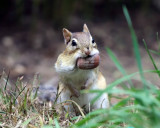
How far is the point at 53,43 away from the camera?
368 inches

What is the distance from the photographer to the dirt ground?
27.8ft

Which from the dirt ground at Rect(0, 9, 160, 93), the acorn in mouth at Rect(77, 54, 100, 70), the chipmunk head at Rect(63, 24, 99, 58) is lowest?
the acorn in mouth at Rect(77, 54, 100, 70)

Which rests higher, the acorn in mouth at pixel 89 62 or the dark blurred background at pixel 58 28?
the dark blurred background at pixel 58 28

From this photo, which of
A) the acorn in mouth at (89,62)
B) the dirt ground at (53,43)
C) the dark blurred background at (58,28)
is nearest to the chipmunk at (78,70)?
the acorn in mouth at (89,62)

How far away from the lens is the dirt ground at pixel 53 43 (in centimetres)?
846

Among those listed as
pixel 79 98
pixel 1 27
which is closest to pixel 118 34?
pixel 1 27

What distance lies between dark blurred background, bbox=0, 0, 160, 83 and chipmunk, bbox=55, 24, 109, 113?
4.22 m

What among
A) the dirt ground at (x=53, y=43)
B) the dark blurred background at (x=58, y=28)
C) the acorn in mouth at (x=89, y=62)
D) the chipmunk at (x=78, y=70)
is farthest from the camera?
the dark blurred background at (x=58, y=28)

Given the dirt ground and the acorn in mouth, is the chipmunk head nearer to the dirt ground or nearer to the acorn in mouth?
the acorn in mouth

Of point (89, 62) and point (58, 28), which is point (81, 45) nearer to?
point (89, 62)

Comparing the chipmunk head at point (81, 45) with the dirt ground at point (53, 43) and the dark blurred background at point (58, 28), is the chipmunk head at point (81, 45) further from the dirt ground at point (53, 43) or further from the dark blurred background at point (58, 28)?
the dark blurred background at point (58, 28)

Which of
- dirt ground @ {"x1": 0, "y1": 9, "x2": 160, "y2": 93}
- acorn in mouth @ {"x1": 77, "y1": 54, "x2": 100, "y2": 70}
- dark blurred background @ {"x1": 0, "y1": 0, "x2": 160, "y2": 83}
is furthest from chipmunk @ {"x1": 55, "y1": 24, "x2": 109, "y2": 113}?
dark blurred background @ {"x1": 0, "y1": 0, "x2": 160, "y2": 83}

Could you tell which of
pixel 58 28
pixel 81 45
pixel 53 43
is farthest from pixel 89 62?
pixel 58 28

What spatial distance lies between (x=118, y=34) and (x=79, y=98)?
19.8ft
